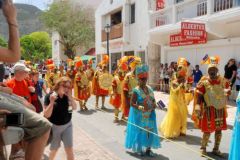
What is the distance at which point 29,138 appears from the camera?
2.24m

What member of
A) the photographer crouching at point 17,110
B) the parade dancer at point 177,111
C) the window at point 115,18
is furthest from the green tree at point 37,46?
the photographer crouching at point 17,110

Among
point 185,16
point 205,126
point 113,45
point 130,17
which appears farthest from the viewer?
point 113,45

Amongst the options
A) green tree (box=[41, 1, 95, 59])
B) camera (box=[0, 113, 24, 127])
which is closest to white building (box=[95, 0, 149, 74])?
green tree (box=[41, 1, 95, 59])

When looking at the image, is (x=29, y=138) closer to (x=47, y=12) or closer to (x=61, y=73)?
(x=61, y=73)

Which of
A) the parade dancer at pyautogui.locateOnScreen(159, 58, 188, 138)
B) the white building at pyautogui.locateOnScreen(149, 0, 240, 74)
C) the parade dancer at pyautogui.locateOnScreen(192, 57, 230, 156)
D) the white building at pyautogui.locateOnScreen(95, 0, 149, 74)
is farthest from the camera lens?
the white building at pyautogui.locateOnScreen(95, 0, 149, 74)

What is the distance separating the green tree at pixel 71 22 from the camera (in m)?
41.7

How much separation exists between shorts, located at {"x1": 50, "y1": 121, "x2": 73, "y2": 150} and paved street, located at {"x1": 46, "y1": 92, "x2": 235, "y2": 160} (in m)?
1.39

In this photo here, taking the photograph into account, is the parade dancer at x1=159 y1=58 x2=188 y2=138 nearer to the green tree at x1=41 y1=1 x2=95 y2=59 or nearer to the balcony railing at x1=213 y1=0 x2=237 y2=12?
the balcony railing at x1=213 y1=0 x2=237 y2=12

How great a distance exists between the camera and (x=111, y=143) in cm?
794

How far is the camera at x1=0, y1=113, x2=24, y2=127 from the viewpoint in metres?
1.95

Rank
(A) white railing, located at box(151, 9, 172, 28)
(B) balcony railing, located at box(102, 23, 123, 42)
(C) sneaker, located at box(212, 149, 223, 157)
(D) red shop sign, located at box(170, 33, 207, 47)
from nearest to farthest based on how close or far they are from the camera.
Result: (C) sneaker, located at box(212, 149, 223, 157)
(D) red shop sign, located at box(170, 33, 207, 47)
(A) white railing, located at box(151, 9, 172, 28)
(B) balcony railing, located at box(102, 23, 123, 42)

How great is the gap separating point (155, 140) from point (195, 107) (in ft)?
3.12

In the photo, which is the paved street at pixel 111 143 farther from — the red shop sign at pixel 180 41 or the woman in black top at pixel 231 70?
the red shop sign at pixel 180 41

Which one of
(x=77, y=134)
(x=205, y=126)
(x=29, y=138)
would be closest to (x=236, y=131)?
(x=205, y=126)
